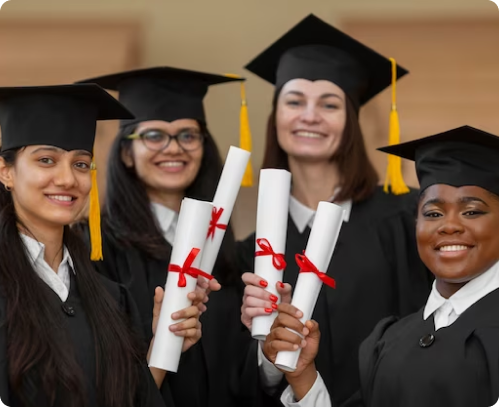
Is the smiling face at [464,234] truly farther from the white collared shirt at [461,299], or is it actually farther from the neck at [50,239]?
the neck at [50,239]

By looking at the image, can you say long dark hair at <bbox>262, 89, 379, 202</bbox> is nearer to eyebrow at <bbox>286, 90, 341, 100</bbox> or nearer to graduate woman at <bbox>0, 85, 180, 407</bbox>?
eyebrow at <bbox>286, 90, 341, 100</bbox>

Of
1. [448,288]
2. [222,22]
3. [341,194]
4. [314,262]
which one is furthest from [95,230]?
[222,22]

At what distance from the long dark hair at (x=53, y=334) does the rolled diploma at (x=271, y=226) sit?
1.28 ft

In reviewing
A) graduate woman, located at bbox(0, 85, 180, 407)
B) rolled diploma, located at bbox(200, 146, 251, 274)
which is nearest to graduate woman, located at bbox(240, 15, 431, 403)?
rolled diploma, located at bbox(200, 146, 251, 274)

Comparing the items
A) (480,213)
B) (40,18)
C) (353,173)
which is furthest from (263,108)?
(480,213)

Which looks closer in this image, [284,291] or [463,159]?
[463,159]

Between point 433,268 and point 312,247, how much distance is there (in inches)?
13.7

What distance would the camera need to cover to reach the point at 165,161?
10.8 feet

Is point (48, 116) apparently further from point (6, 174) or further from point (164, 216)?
point (164, 216)

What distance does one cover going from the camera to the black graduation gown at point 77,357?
232 cm

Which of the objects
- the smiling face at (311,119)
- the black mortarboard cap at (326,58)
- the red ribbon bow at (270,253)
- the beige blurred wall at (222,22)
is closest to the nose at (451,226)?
the red ribbon bow at (270,253)

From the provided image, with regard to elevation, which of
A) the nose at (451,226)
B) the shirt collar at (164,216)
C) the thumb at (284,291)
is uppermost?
the nose at (451,226)

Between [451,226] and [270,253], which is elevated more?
[451,226]

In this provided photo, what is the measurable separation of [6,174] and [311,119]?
116cm
